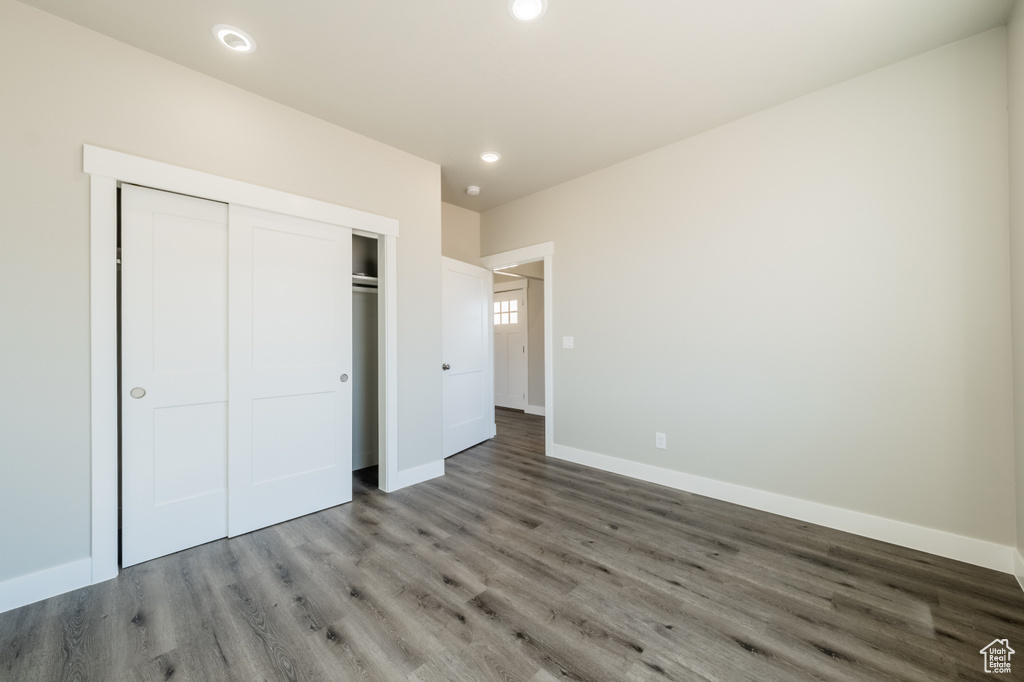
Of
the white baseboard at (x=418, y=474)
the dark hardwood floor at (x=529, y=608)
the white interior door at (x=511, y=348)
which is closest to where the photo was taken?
the dark hardwood floor at (x=529, y=608)

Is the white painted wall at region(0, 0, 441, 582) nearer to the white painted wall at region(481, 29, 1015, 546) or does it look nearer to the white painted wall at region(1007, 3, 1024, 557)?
the white painted wall at region(481, 29, 1015, 546)

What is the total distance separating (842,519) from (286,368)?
374 centimetres

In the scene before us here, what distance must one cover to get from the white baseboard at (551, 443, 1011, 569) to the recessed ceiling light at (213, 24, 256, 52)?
3866 mm

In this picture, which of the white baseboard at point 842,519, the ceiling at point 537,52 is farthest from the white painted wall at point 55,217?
the white baseboard at point 842,519

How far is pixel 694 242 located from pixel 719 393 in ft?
3.91

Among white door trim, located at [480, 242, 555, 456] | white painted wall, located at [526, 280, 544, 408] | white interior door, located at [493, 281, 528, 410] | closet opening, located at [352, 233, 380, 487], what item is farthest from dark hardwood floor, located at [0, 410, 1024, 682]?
white interior door, located at [493, 281, 528, 410]

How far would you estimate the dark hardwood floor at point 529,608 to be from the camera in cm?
149

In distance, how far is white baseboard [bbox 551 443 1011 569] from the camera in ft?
6.87

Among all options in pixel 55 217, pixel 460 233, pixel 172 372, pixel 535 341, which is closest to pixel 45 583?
pixel 172 372

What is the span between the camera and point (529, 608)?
180 cm

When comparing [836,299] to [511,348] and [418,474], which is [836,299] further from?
[511,348]

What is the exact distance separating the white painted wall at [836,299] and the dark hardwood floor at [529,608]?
49cm

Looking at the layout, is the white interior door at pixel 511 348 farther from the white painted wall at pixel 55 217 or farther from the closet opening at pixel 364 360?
the white painted wall at pixel 55 217

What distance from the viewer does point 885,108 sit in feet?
7.68
